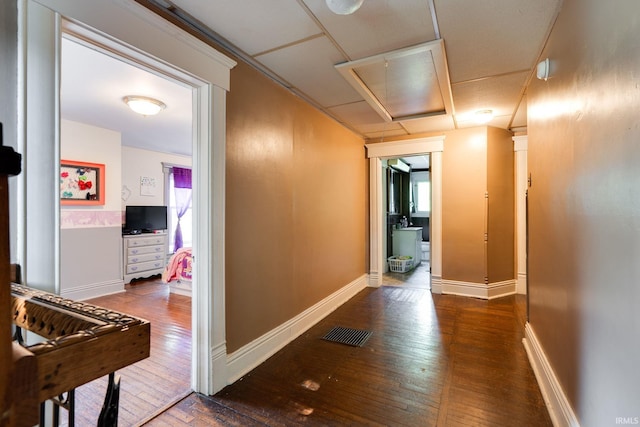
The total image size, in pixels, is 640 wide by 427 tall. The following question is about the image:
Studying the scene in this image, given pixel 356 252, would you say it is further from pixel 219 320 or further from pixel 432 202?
pixel 219 320

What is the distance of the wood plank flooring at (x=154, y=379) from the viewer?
73.2 inches

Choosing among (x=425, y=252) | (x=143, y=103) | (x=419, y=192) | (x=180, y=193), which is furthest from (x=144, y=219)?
(x=419, y=192)

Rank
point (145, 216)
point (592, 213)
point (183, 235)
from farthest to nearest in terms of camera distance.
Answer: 1. point (183, 235)
2. point (145, 216)
3. point (592, 213)

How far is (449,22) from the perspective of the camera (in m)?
Answer: 1.87

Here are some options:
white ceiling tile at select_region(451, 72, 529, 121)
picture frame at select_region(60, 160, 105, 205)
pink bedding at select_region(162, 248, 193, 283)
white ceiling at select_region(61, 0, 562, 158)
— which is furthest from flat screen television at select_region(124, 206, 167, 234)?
white ceiling tile at select_region(451, 72, 529, 121)

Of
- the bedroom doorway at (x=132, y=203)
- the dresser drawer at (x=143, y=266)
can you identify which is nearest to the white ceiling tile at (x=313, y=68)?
the bedroom doorway at (x=132, y=203)

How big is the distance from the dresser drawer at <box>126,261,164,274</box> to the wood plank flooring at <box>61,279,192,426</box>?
4.89 ft

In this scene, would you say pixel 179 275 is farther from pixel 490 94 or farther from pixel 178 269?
Answer: pixel 490 94

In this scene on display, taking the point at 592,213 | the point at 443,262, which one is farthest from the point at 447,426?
the point at 443,262

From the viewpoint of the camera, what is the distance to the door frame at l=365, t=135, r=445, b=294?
4418 mm

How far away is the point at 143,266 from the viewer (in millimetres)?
5340

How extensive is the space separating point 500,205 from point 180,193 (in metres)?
6.11

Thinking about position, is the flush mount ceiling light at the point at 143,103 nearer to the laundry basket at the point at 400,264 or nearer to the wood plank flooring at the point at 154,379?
the wood plank flooring at the point at 154,379

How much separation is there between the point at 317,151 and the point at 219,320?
2.08 m
